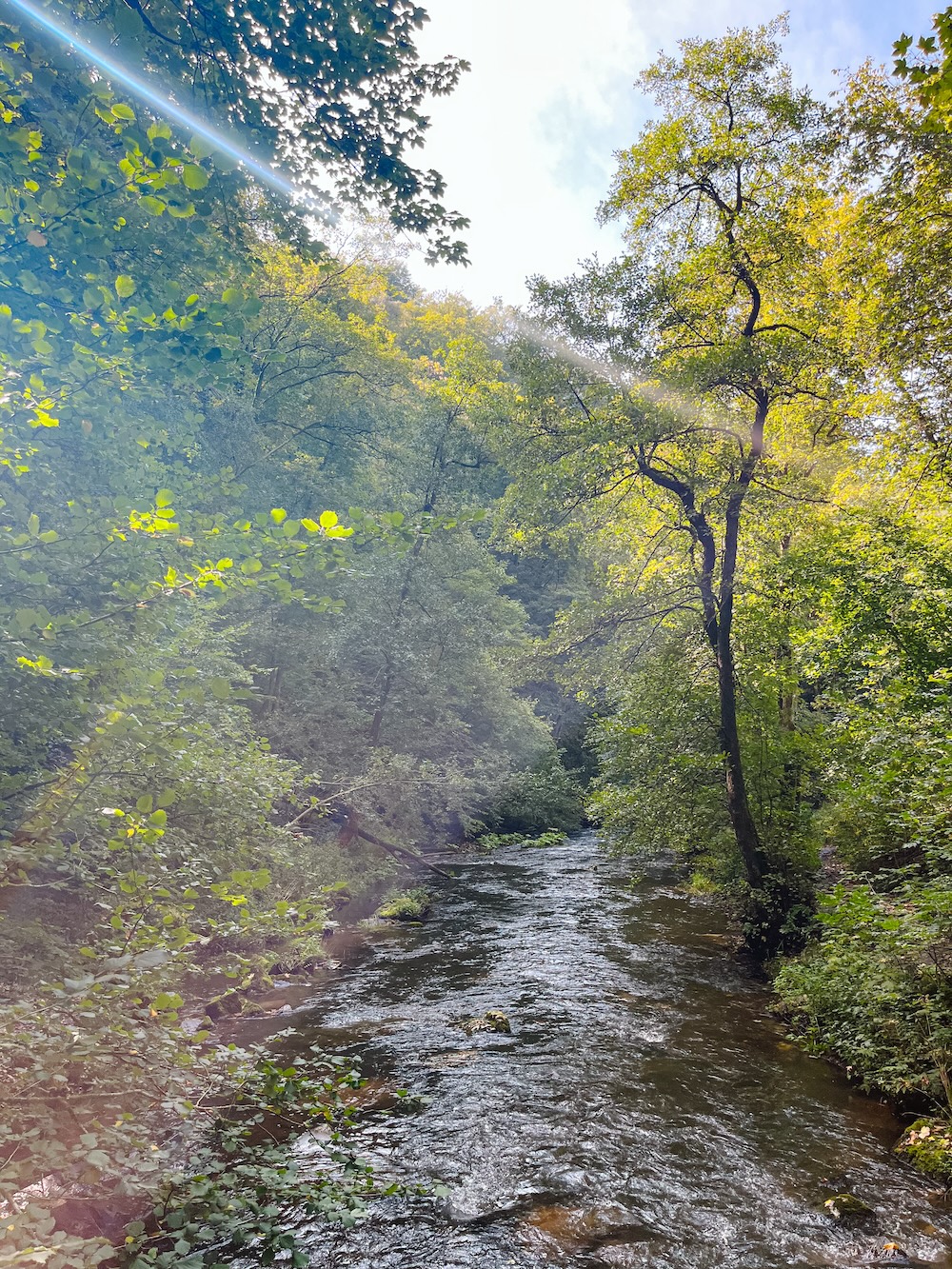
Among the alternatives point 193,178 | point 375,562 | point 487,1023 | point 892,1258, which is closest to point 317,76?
point 193,178

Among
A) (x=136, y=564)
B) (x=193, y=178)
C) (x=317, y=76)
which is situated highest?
(x=317, y=76)

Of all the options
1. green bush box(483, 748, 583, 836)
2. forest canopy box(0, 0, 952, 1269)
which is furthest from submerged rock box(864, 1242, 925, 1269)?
green bush box(483, 748, 583, 836)

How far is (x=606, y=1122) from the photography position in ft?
21.1

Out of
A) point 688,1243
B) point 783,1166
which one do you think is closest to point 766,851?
point 783,1166

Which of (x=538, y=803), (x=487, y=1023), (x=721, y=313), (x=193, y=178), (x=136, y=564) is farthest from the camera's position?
(x=538, y=803)

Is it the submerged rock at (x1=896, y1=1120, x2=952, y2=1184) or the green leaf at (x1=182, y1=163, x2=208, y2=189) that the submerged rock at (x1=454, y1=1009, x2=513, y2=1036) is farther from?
the green leaf at (x1=182, y1=163, x2=208, y2=189)

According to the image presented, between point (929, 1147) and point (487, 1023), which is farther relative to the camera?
point (487, 1023)

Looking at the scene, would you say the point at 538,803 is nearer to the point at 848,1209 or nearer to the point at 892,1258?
the point at 848,1209

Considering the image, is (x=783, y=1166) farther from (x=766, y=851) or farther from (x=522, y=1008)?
(x=766, y=851)

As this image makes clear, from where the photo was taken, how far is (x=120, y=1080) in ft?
11.9

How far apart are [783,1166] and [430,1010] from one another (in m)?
4.87

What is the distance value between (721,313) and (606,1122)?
11.4m

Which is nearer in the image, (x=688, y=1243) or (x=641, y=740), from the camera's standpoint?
(x=688, y=1243)

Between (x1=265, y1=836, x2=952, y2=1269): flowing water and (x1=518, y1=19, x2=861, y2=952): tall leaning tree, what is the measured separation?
3165 millimetres
